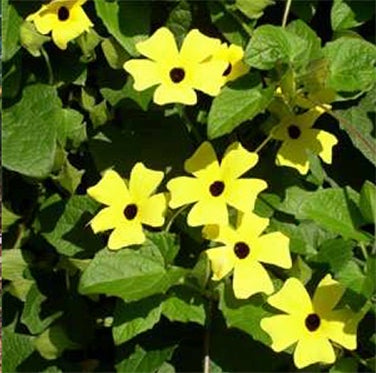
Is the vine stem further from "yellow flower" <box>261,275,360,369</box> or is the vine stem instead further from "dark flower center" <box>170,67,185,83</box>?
"yellow flower" <box>261,275,360,369</box>

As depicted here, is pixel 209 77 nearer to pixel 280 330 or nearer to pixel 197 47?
pixel 197 47

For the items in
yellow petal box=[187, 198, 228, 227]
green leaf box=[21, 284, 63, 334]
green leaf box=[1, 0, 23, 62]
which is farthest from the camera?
green leaf box=[21, 284, 63, 334]

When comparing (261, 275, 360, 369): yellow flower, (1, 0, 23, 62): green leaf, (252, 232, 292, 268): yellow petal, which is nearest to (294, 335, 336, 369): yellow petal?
(261, 275, 360, 369): yellow flower

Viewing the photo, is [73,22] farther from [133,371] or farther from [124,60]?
[133,371]

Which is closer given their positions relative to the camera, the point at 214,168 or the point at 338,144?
the point at 214,168

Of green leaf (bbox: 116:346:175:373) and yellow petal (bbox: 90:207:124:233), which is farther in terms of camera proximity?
green leaf (bbox: 116:346:175:373)

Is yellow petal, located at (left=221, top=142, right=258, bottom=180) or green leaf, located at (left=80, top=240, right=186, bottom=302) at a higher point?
yellow petal, located at (left=221, top=142, right=258, bottom=180)

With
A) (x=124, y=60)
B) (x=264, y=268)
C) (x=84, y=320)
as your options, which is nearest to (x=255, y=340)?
(x=264, y=268)
